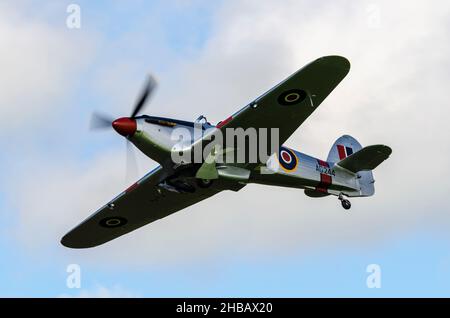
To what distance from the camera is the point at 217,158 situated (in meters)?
19.8

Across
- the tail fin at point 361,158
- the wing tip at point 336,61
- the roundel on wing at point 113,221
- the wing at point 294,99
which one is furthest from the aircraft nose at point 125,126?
the tail fin at point 361,158

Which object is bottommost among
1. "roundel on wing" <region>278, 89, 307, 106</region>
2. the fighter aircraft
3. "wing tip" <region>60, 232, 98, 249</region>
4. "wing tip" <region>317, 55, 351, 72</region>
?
"wing tip" <region>60, 232, 98, 249</region>

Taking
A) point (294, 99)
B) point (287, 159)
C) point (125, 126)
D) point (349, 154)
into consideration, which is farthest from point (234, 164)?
point (349, 154)

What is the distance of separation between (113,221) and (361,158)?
6808mm

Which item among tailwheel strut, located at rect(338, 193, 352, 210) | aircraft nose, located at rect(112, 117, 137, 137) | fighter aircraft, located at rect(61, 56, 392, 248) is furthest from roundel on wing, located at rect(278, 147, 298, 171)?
aircraft nose, located at rect(112, 117, 137, 137)

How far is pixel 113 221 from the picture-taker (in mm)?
23281

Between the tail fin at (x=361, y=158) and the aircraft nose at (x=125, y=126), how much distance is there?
5983 mm

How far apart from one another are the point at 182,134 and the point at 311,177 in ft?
12.4

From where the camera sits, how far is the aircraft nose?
18906mm

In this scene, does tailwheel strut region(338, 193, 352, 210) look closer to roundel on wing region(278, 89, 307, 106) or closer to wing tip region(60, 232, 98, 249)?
roundel on wing region(278, 89, 307, 106)

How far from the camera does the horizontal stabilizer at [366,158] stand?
21.5m

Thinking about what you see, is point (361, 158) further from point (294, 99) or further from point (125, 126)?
point (125, 126)

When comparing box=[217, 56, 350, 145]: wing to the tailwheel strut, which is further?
the tailwheel strut

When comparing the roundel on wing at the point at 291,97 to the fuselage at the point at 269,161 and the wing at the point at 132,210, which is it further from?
the wing at the point at 132,210
